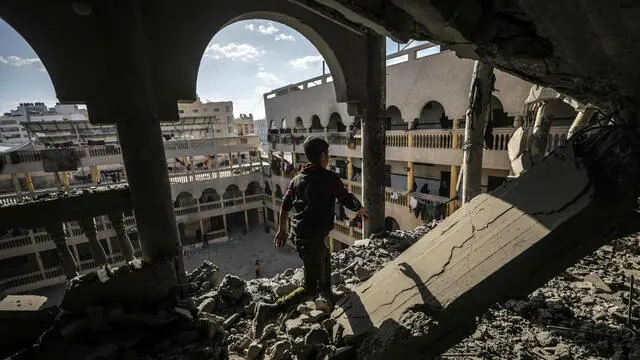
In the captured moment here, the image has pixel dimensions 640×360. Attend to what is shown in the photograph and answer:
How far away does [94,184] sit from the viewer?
49.2 feet

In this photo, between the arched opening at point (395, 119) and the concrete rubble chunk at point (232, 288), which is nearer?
the concrete rubble chunk at point (232, 288)

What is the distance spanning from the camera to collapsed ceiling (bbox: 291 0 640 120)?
1.38 m

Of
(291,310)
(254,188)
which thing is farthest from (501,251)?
(254,188)

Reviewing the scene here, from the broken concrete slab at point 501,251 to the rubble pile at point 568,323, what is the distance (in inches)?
25.3

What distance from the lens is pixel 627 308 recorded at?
2.59 meters

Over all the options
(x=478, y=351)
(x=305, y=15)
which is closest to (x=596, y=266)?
(x=478, y=351)

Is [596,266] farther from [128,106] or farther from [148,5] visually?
[148,5]

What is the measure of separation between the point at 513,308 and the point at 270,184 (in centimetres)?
1878

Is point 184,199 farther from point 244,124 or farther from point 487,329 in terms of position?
point 244,124

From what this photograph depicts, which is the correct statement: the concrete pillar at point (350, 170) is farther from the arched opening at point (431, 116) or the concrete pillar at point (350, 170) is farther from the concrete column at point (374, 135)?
the concrete column at point (374, 135)

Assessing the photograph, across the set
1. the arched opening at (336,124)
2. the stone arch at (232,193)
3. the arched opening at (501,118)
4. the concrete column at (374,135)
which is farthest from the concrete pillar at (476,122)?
the stone arch at (232,193)

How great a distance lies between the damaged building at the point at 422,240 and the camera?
5.47 feet

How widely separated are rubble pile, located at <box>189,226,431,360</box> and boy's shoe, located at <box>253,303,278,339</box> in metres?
0.08

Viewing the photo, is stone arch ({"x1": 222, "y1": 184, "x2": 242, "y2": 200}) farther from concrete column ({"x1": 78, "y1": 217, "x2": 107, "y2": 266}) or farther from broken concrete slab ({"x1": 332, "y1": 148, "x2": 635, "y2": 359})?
broken concrete slab ({"x1": 332, "y1": 148, "x2": 635, "y2": 359})
